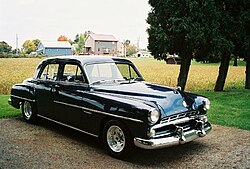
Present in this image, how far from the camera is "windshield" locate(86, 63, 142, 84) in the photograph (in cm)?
609

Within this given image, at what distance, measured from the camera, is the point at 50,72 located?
717 cm

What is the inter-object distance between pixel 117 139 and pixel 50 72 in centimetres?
277

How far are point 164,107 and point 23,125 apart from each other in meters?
4.08

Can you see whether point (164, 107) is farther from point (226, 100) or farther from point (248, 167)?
point (226, 100)

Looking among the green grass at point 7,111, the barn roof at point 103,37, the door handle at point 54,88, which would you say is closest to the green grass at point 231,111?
the door handle at point 54,88

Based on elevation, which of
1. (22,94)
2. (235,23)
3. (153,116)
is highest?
(235,23)

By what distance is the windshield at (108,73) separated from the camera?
609cm

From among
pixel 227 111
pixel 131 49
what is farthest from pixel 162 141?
pixel 131 49

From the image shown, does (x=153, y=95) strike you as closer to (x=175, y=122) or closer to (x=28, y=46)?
(x=175, y=122)

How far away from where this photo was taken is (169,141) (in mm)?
4789

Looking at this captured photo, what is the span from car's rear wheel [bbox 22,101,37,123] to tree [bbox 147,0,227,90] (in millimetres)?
6925

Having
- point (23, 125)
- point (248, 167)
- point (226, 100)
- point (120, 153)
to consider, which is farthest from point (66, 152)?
point (226, 100)

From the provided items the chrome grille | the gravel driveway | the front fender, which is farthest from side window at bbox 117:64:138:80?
the front fender

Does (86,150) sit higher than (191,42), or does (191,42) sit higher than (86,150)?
(191,42)
